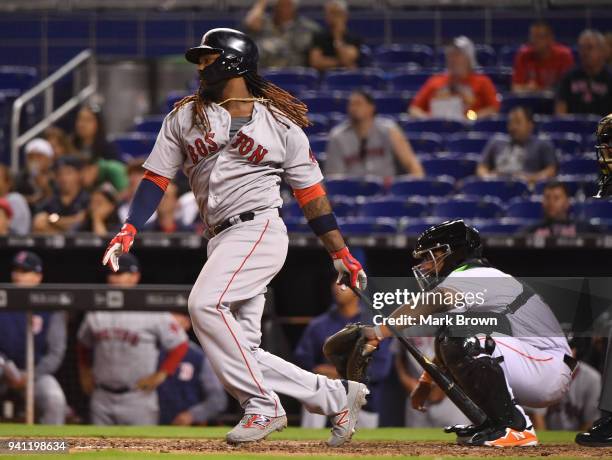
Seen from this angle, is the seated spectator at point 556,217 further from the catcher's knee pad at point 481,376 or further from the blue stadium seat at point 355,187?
the catcher's knee pad at point 481,376

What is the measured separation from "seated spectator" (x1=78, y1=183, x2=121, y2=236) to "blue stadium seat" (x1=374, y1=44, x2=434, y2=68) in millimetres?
4119

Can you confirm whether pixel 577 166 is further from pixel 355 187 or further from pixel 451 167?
pixel 355 187

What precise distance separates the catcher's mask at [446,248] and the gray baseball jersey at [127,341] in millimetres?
2485

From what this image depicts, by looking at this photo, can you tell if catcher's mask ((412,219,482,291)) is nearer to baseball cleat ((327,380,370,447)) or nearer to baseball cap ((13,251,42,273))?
baseball cleat ((327,380,370,447))

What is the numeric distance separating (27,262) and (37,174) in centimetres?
263

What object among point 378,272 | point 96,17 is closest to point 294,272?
point 378,272

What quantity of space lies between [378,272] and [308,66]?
4.40 meters

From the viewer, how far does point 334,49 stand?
11242mm

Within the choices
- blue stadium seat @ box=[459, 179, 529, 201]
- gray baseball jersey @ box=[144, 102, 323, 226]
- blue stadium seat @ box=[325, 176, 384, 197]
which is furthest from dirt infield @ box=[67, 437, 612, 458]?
blue stadium seat @ box=[325, 176, 384, 197]

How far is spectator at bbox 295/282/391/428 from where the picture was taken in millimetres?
6906

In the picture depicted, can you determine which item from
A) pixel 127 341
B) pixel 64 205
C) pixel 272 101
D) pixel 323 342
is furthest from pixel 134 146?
pixel 272 101

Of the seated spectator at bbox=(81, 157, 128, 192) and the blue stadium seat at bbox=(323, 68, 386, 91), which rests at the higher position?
the blue stadium seat at bbox=(323, 68, 386, 91)

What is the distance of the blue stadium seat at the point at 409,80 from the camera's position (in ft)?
36.3

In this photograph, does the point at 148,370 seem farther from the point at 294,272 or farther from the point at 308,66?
the point at 308,66
